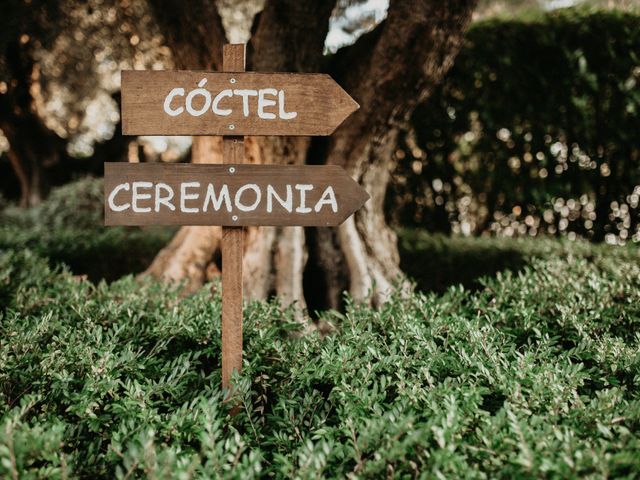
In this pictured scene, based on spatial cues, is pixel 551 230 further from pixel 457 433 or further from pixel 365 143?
pixel 457 433

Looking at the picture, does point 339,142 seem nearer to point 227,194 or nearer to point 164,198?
point 227,194

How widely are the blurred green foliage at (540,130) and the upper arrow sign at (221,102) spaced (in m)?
4.27

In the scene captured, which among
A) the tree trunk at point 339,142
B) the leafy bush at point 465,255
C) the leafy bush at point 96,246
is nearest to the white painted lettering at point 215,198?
the tree trunk at point 339,142

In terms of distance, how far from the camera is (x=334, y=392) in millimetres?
2115

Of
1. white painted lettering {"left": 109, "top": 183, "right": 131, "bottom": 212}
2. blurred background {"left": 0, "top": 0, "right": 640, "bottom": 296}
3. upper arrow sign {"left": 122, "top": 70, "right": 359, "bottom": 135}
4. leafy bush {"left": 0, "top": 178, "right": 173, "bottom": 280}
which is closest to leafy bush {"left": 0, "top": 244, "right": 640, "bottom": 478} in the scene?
white painted lettering {"left": 109, "top": 183, "right": 131, "bottom": 212}

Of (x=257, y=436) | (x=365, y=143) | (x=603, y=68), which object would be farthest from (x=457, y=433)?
(x=603, y=68)

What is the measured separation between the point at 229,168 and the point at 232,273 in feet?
1.49

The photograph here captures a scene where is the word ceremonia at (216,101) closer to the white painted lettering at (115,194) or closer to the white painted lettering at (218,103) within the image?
the white painted lettering at (218,103)

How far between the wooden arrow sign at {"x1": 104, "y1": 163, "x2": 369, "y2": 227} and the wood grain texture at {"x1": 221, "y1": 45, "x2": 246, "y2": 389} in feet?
0.30

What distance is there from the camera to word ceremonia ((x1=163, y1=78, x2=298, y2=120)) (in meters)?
2.19

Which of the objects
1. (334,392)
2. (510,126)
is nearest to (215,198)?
(334,392)

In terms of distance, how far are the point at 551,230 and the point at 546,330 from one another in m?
3.82

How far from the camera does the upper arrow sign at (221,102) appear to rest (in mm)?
2188

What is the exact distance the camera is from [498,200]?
6309 mm
